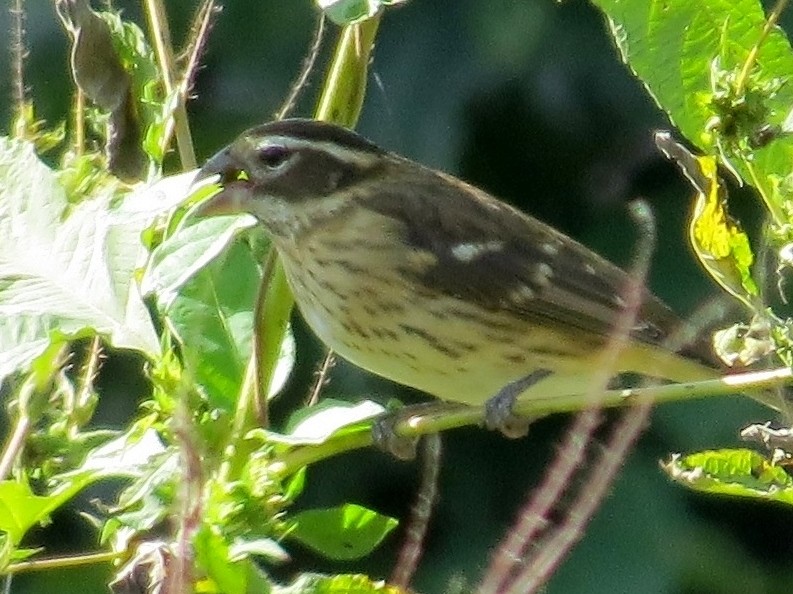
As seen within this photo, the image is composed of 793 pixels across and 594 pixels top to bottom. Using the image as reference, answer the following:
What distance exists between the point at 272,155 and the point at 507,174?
964 mm

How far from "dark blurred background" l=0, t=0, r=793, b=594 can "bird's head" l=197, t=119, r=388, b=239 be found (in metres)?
0.35

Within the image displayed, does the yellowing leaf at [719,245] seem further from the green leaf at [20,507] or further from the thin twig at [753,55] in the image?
the green leaf at [20,507]

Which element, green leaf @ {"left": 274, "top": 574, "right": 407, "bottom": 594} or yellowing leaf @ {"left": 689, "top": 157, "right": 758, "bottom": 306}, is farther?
yellowing leaf @ {"left": 689, "top": 157, "right": 758, "bottom": 306}

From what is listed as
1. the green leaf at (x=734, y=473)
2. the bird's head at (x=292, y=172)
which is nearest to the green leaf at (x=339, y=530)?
the green leaf at (x=734, y=473)

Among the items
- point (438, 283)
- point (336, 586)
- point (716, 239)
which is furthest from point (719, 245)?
point (438, 283)

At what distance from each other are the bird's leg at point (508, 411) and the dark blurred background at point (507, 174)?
0.54m

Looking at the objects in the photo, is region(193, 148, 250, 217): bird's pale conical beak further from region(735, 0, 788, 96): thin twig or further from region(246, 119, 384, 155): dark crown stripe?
region(735, 0, 788, 96): thin twig

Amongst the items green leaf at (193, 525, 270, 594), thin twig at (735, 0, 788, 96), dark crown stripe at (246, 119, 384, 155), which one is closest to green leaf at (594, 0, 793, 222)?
thin twig at (735, 0, 788, 96)

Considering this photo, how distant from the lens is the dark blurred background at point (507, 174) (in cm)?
274

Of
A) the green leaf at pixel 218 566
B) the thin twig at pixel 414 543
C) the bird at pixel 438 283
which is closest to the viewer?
the thin twig at pixel 414 543

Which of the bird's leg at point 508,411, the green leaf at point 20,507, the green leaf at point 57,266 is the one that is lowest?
the bird's leg at point 508,411

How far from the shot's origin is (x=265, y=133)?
6.52ft

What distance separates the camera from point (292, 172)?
2242 millimetres

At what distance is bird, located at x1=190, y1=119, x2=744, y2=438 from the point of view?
2174mm
